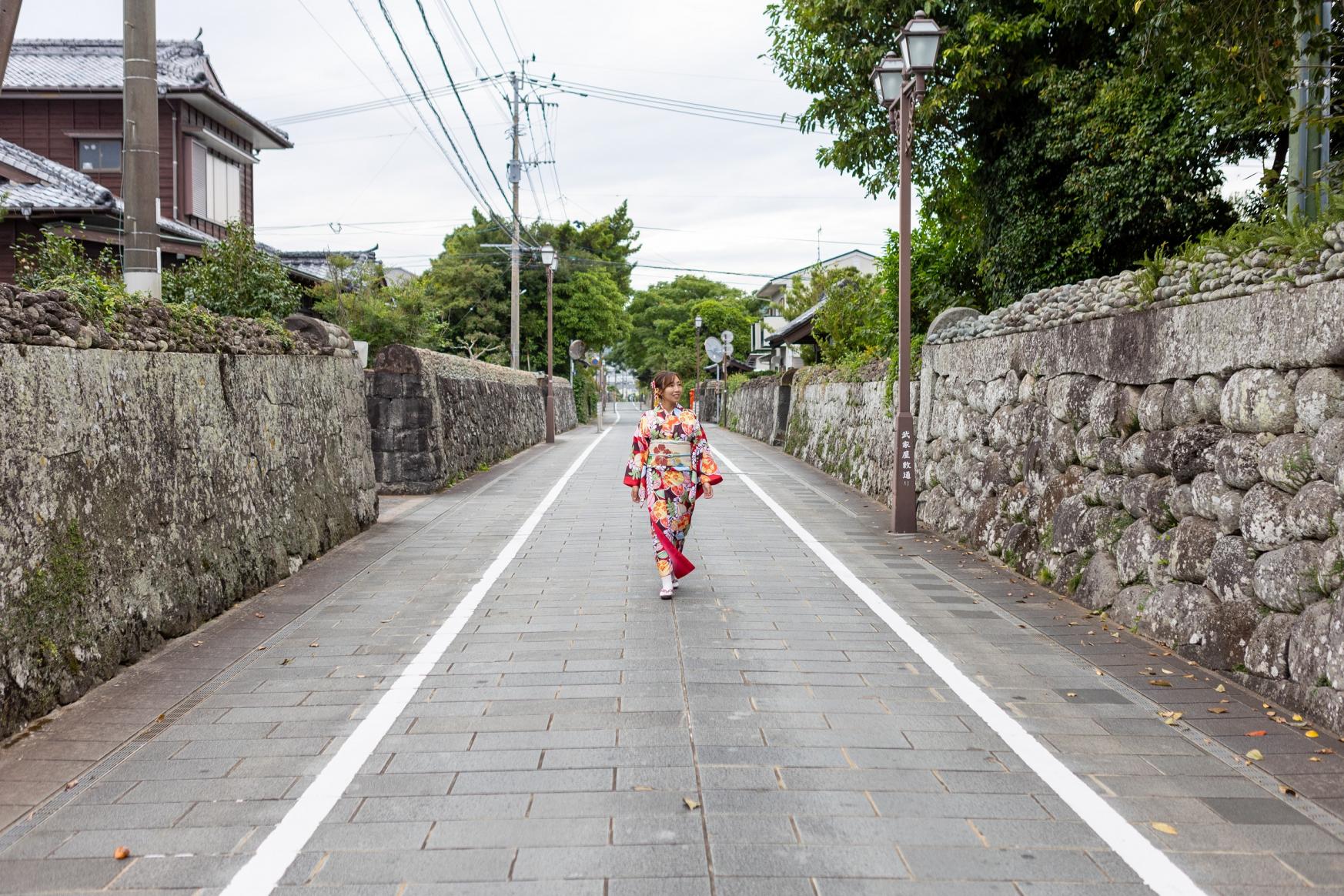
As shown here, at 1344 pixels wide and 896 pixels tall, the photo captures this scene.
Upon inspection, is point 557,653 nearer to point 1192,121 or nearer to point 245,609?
point 245,609

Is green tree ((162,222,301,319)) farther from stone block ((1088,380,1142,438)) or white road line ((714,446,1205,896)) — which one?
stone block ((1088,380,1142,438))

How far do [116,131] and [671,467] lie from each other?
20.3 metres

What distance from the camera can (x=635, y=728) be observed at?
4.91m

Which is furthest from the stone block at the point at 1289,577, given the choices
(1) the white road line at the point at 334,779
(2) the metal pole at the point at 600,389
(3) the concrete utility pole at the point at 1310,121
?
(2) the metal pole at the point at 600,389

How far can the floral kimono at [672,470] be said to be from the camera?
838cm

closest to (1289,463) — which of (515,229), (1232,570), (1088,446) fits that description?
(1232,570)

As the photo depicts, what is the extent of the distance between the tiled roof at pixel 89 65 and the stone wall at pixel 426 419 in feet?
29.6

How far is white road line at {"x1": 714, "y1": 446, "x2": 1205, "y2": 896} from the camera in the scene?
3.50 m

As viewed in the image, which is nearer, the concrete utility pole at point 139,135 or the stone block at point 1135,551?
the stone block at point 1135,551

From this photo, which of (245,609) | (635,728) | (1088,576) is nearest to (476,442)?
(245,609)

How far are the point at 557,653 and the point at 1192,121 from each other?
9.84 metres

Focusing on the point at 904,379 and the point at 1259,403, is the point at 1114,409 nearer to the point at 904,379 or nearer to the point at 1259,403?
the point at 1259,403

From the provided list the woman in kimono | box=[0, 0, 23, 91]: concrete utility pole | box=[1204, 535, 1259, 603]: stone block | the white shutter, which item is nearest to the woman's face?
the woman in kimono

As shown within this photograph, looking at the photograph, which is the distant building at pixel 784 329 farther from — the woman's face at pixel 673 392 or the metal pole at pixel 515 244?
the woman's face at pixel 673 392
